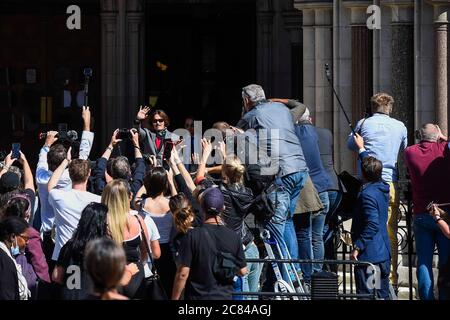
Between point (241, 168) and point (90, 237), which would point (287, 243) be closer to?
point (241, 168)

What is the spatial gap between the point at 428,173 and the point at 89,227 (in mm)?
3987

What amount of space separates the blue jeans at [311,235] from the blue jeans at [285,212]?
1.40 ft

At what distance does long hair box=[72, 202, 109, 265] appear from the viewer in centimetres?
1188

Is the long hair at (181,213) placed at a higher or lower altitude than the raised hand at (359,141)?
lower

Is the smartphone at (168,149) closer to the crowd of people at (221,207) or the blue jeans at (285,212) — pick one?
the crowd of people at (221,207)

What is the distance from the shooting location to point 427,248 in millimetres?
14641

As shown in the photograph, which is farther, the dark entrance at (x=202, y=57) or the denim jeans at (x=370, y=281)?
the dark entrance at (x=202, y=57)

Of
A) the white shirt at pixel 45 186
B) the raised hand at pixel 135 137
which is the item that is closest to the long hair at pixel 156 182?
the white shirt at pixel 45 186

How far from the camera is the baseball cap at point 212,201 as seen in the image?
39.8ft

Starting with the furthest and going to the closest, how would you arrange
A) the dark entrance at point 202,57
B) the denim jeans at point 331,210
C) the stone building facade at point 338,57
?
the dark entrance at point 202,57, the stone building facade at point 338,57, the denim jeans at point 331,210

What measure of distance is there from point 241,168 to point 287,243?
1.12 m

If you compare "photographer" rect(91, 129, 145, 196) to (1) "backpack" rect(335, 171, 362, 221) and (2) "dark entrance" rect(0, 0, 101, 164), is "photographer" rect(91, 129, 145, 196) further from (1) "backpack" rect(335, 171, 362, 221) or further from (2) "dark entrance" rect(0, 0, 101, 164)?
(2) "dark entrance" rect(0, 0, 101, 164)

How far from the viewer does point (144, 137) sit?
16344 millimetres
